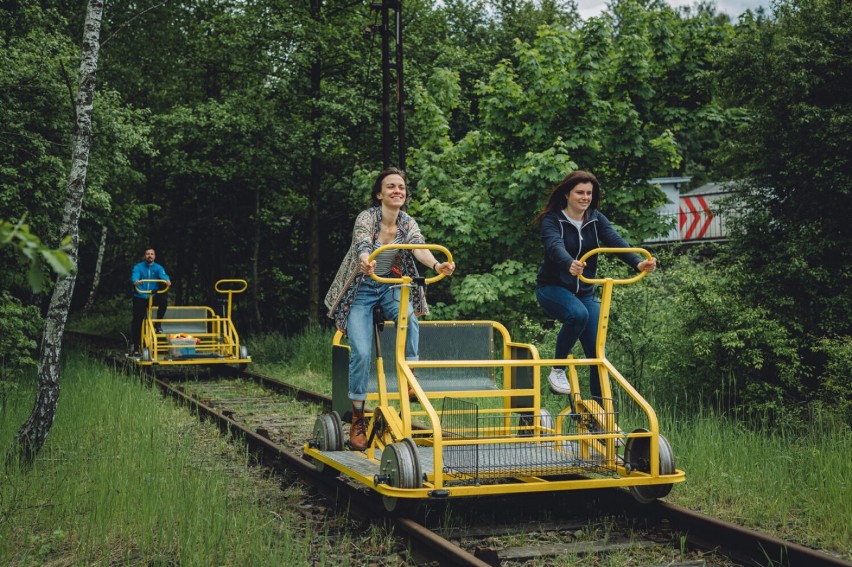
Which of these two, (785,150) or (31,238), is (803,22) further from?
(31,238)

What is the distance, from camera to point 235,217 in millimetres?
26203

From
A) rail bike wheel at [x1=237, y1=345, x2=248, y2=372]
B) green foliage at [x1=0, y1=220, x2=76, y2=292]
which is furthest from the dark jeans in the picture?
green foliage at [x1=0, y1=220, x2=76, y2=292]

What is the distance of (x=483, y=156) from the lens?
1672 centimetres

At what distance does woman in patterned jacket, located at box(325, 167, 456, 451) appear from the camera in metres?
6.06

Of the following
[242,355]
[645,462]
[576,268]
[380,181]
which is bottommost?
[645,462]

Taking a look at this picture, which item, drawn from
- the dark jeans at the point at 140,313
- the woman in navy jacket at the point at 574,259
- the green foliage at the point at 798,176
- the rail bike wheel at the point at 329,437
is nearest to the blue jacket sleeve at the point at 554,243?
the woman in navy jacket at the point at 574,259

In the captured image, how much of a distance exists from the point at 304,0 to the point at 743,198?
13.7 metres

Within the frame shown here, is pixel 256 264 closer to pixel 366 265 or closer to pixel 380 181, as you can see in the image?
pixel 380 181

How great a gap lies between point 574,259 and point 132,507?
10.8ft

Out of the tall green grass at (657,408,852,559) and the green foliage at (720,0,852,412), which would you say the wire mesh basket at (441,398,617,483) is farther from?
the green foliage at (720,0,852,412)

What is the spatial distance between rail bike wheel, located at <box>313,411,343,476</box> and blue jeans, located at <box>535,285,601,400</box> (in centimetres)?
173

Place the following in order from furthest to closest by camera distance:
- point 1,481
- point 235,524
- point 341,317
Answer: point 341,317 < point 1,481 < point 235,524

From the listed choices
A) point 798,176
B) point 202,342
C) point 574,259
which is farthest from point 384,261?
point 202,342

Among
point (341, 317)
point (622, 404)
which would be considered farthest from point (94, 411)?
point (622, 404)
